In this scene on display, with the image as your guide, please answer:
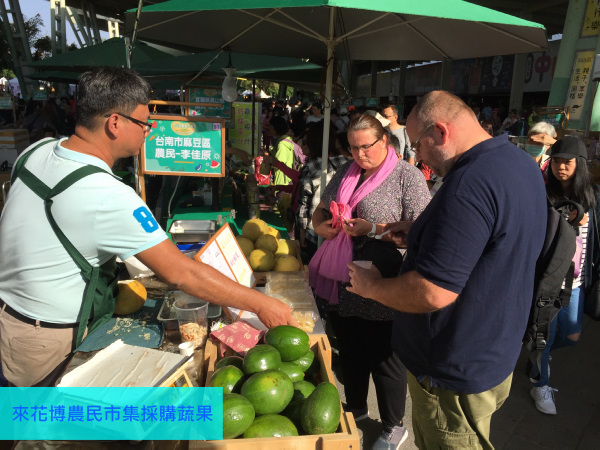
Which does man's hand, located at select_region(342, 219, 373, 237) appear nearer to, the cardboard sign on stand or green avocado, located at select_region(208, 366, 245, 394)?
the cardboard sign on stand

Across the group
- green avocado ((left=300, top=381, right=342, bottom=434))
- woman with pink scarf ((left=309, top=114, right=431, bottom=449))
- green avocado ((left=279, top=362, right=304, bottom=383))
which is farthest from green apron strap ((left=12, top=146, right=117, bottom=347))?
woman with pink scarf ((left=309, top=114, right=431, bottom=449))

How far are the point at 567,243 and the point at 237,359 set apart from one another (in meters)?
1.62

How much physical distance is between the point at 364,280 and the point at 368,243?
2.61 feet

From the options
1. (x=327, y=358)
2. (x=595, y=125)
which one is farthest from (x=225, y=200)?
(x=595, y=125)

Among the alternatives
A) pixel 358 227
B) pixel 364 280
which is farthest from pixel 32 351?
pixel 358 227

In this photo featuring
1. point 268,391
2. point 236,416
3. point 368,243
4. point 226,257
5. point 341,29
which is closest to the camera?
point 236,416

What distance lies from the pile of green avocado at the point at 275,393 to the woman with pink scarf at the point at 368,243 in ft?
3.10

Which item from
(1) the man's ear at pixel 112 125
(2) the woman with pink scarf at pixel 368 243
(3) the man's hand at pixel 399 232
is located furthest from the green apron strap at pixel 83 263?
(3) the man's hand at pixel 399 232

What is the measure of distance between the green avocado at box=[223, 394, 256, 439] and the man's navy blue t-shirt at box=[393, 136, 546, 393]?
790mm

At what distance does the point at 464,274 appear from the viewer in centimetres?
152

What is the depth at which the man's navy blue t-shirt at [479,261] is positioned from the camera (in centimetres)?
151

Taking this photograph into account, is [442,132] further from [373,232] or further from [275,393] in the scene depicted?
[275,393]

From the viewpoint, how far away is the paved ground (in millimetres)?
3076

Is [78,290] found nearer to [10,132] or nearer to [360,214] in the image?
[360,214]
